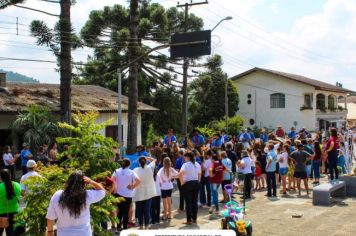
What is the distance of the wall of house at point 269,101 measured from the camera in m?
47.2

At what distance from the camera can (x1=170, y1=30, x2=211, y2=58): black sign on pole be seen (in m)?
18.7

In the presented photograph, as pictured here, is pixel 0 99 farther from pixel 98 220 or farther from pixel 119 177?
pixel 98 220

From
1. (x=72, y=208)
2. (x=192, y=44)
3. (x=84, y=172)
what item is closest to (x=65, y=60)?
(x=192, y=44)

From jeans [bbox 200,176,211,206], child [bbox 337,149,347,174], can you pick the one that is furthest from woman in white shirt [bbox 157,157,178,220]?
child [bbox 337,149,347,174]

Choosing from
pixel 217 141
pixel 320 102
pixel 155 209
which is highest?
pixel 320 102

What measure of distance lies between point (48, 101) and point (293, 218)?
14691 mm

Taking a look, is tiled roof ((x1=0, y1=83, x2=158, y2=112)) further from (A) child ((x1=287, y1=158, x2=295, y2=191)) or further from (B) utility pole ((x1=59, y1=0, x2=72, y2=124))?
(A) child ((x1=287, y1=158, x2=295, y2=191))

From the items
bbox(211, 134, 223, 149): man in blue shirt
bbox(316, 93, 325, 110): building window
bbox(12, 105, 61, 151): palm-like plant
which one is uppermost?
bbox(316, 93, 325, 110): building window

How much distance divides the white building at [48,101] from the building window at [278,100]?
23616 mm

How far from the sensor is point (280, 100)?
159 ft

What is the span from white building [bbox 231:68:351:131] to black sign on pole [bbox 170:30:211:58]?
28.8 metres

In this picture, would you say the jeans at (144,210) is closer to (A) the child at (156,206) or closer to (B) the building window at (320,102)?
→ (A) the child at (156,206)

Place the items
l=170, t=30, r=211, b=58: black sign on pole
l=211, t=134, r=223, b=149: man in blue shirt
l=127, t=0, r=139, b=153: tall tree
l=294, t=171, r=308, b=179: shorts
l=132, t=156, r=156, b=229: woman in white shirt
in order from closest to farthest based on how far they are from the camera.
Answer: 1. l=132, t=156, r=156, b=229: woman in white shirt
2. l=294, t=171, r=308, b=179: shorts
3. l=170, t=30, r=211, b=58: black sign on pole
4. l=211, t=134, r=223, b=149: man in blue shirt
5. l=127, t=0, r=139, b=153: tall tree

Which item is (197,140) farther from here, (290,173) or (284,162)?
(284,162)
